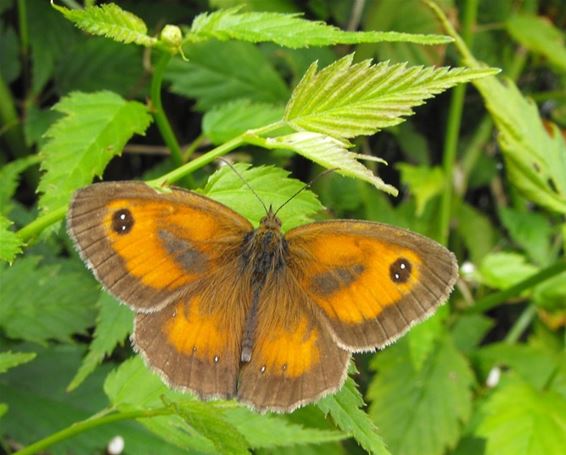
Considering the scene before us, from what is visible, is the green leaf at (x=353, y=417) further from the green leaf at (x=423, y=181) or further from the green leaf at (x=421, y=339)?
the green leaf at (x=423, y=181)

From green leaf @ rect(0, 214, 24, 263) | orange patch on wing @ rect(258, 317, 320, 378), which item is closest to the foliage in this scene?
green leaf @ rect(0, 214, 24, 263)

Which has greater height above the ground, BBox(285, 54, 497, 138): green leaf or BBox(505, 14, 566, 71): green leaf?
BBox(285, 54, 497, 138): green leaf

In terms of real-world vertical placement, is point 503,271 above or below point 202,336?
below

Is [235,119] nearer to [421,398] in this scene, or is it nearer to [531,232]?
[421,398]

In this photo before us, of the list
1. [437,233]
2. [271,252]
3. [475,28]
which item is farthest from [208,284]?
[475,28]

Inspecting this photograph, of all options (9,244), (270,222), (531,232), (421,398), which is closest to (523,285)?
(421,398)

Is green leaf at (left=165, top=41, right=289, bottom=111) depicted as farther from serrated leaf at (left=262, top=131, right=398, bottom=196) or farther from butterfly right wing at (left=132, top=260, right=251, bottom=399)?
serrated leaf at (left=262, top=131, right=398, bottom=196)
